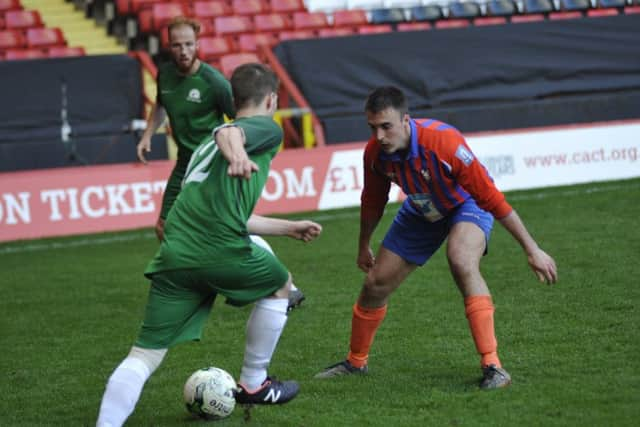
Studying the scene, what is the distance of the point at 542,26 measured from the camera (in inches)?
600

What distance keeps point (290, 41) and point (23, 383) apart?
912 cm

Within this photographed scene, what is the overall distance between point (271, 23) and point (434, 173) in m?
12.7

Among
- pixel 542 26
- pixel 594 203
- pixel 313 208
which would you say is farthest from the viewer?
pixel 542 26

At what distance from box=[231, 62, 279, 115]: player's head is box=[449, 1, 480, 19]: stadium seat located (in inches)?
573

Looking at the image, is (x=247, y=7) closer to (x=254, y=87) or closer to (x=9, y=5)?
A: (x=9, y=5)

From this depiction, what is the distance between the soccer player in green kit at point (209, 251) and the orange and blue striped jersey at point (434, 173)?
0.88 meters

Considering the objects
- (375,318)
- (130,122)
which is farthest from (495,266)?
(130,122)

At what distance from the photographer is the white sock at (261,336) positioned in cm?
493

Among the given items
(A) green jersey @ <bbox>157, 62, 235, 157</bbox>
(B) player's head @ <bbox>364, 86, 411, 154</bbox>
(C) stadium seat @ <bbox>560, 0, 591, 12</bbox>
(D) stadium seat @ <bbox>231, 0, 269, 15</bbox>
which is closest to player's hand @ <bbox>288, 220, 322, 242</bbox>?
(B) player's head @ <bbox>364, 86, 411, 154</bbox>

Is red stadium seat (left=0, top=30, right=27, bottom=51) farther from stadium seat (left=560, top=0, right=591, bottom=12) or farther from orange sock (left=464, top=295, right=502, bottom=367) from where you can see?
orange sock (left=464, top=295, right=502, bottom=367)

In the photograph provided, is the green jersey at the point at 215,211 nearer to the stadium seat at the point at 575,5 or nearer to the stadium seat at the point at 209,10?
the stadium seat at the point at 209,10

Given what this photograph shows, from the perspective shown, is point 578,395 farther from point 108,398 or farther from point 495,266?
point 495,266

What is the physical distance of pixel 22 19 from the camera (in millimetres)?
16875

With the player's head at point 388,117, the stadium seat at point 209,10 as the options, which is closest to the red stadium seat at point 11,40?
the stadium seat at point 209,10
